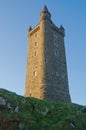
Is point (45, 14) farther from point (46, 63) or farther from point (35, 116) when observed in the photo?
point (35, 116)

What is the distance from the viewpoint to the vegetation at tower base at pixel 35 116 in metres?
31.9

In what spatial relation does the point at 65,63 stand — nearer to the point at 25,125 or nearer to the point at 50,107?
the point at 50,107

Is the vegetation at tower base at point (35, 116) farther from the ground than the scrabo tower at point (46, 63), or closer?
closer

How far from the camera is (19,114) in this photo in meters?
33.8

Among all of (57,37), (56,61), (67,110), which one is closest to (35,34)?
(57,37)

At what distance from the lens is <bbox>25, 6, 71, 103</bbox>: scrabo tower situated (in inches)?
2478

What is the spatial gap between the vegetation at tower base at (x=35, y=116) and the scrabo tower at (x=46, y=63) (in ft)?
70.9

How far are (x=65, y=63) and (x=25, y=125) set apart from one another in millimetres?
42597

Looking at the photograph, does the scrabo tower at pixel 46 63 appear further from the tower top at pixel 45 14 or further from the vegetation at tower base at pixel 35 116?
the vegetation at tower base at pixel 35 116

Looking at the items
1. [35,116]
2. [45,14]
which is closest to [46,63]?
[45,14]

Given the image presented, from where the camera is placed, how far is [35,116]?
35781 mm

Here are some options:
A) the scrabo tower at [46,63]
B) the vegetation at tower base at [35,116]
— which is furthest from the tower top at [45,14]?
the vegetation at tower base at [35,116]

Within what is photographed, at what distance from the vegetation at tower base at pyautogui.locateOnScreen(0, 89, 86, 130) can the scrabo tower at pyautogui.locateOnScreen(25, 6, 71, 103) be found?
21.6 meters

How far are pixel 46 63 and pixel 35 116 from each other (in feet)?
105
